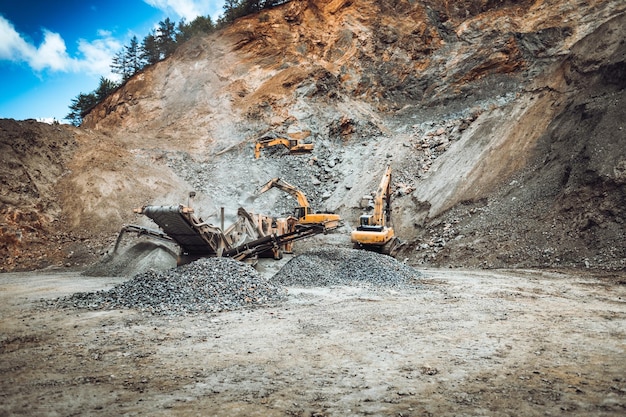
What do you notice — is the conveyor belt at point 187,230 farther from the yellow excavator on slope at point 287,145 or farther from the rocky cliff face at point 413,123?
the yellow excavator on slope at point 287,145

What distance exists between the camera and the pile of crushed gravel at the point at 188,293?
21.8ft

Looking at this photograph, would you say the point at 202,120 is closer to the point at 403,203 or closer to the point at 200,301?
the point at 403,203

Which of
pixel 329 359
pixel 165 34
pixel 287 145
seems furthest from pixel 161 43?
pixel 329 359

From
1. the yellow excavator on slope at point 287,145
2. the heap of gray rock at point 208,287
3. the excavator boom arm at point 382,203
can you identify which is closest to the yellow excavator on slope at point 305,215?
the excavator boom arm at point 382,203

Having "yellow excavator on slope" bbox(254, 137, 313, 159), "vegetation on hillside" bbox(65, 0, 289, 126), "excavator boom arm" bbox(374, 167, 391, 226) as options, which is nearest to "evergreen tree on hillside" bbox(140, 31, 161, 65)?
"vegetation on hillside" bbox(65, 0, 289, 126)

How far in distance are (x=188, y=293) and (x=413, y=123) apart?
66.3 feet

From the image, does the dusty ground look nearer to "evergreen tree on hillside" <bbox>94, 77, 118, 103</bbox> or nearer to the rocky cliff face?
the rocky cliff face

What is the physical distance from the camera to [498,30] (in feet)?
86.0

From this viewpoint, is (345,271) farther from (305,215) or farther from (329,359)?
(329,359)

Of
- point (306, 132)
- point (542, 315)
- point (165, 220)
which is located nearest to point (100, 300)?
point (165, 220)

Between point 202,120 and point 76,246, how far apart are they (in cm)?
1242

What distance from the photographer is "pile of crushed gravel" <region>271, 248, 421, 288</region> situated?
30.2 feet

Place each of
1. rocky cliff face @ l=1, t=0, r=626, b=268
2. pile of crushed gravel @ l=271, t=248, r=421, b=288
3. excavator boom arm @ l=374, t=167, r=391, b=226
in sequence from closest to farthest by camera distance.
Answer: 1. pile of crushed gravel @ l=271, t=248, r=421, b=288
2. rocky cliff face @ l=1, t=0, r=626, b=268
3. excavator boom arm @ l=374, t=167, r=391, b=226

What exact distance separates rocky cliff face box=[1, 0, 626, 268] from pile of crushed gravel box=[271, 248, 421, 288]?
3.51m
